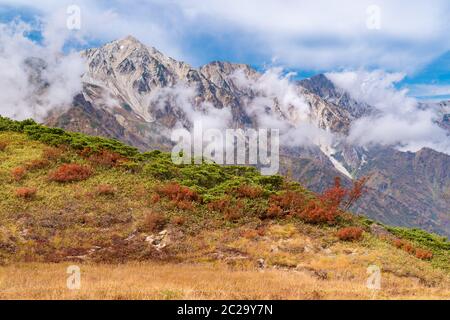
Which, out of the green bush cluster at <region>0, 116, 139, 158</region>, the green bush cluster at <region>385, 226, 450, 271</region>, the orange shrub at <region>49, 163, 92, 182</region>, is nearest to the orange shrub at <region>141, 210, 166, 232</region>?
the orange shrub at <region>49, 163, 92, 182</region>

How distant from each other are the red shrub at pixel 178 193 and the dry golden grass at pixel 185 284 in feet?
27.8

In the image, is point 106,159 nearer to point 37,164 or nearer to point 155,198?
point 37,164

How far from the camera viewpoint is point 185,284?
17.1 meters

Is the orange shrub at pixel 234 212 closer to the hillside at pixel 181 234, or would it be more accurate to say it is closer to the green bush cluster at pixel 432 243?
the hillside at pixel 181 234

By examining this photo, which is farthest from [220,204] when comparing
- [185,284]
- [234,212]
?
[185,284]

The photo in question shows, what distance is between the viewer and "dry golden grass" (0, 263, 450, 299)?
1439cm

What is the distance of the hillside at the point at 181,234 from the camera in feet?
57.9

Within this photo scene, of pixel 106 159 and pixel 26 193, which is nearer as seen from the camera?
pixel 26 193

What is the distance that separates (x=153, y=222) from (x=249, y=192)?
8.11 m

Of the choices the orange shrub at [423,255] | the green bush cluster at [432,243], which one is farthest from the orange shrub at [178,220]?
the green bush cluster at [432,243]

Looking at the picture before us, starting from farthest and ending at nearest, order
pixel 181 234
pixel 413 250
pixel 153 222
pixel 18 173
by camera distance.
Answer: pixel 18 173 < pixel 413 250 < pixel 153 222 < pixel 181 234
